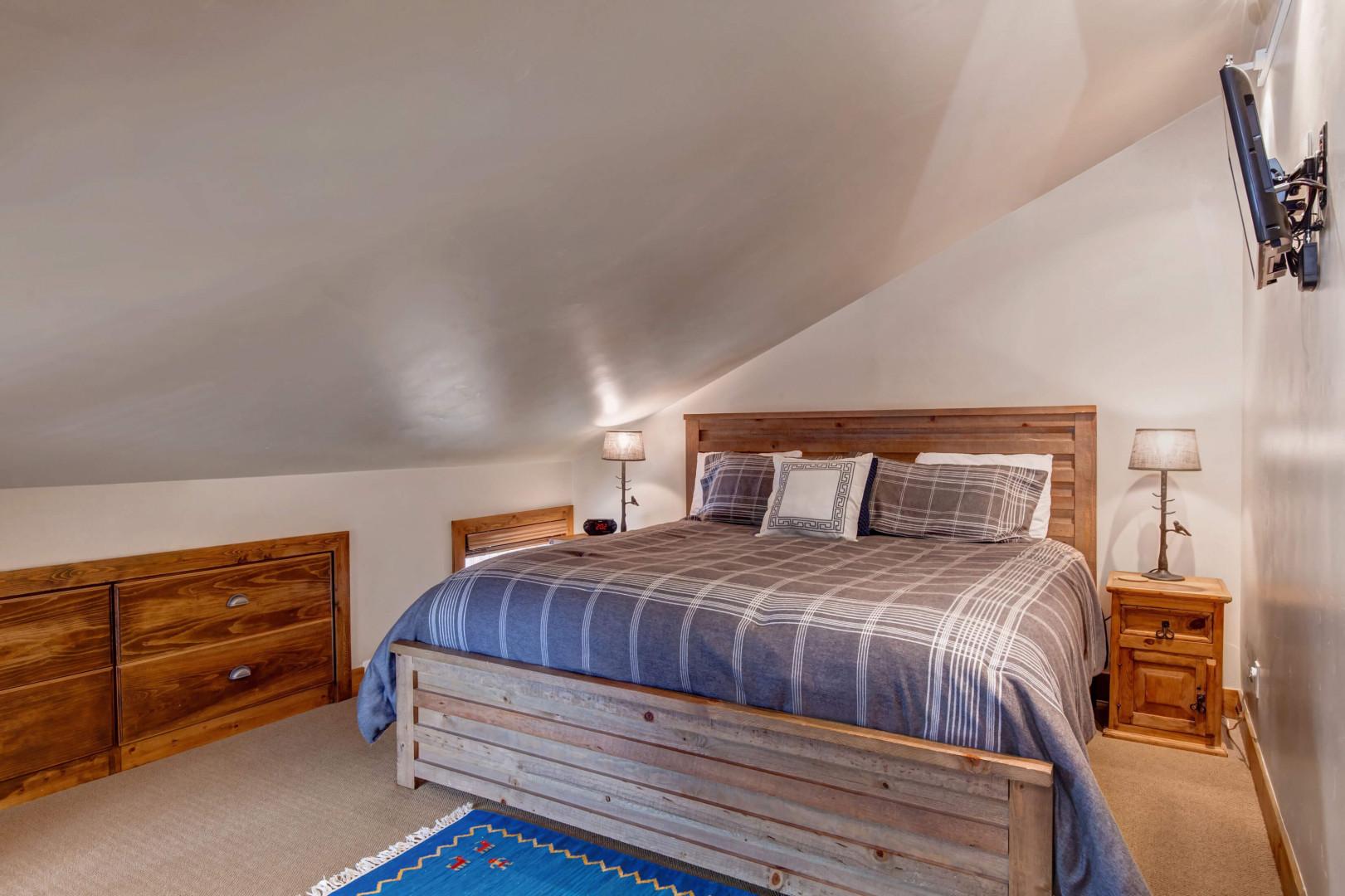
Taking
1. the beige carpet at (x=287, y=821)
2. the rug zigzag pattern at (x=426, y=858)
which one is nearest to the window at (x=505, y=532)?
the beige carpet at (x=287, y=821)

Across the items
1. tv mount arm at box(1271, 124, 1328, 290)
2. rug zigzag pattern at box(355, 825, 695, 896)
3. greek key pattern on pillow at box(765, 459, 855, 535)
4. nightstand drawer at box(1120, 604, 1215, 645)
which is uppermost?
tv mount arm at box(1271, 124, 1328, 290)

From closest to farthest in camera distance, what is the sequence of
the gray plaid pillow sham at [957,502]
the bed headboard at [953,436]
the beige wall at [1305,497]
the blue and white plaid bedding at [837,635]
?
1. the beige wall at [1305,497]
2. the blue and white plaid bedding at [837,635]
3. the gray plaid pillow sham at [957,502]
4. the bed headboard at [953,436]

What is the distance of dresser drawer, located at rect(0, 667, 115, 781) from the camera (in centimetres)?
250

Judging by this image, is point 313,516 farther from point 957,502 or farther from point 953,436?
point 953,436

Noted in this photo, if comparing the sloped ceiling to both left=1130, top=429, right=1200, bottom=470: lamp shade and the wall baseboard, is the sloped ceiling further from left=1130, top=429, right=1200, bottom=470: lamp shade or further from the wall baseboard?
the wall baseboard

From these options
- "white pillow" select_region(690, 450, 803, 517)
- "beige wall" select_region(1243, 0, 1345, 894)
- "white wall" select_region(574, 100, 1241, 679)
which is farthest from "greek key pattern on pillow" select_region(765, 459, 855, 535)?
"beige wall" select_region(1243, 0, 1345, 894)

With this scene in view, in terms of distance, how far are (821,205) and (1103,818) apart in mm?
1952

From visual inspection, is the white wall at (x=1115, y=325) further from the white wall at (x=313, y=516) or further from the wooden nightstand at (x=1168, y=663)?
the white wall at (x=313, y=516)

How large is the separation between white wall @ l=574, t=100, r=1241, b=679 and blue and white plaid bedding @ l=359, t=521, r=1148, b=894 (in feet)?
2.39

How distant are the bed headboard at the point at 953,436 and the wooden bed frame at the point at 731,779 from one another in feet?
6.85

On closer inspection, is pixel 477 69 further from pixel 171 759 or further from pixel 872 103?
pixel 171 759

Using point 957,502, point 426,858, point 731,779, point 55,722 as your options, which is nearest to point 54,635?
point 55,722

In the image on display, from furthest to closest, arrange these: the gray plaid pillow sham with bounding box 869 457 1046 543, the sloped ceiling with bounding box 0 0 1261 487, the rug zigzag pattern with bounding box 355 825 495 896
Answer: the gray plaid pillow sham with bounding box 869 457 1046 543 < the rug zigzag pattern with bounding box 355 825 495 896 < the sloped ceiling with bounding box 0 0 1261 487

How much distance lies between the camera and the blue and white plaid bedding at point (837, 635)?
169 cm
